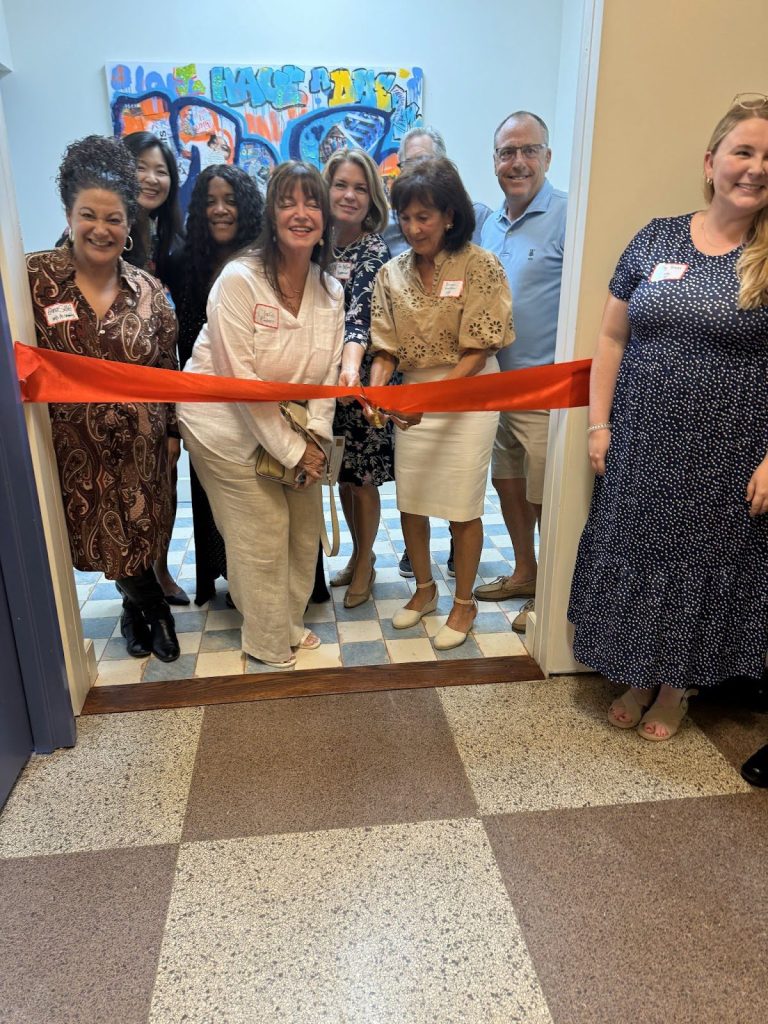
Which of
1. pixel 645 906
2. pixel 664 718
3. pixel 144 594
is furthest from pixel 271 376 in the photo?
pixel 645 906

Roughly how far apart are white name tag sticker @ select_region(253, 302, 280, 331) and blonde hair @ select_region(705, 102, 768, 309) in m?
1.17

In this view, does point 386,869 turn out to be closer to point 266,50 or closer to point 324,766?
point 324,766

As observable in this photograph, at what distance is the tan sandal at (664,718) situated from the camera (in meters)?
2.04

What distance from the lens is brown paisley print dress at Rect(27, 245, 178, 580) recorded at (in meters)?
1.94

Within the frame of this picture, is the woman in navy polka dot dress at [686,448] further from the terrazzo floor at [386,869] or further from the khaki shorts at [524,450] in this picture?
the khaki shorts at [524,450]

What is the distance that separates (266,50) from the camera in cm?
A: 383

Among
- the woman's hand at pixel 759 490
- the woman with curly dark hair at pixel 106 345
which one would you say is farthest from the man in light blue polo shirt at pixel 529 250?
the woman with curly dark hair at pixel 106 345

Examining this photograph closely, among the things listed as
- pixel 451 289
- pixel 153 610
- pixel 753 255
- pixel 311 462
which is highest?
pixel 753 255

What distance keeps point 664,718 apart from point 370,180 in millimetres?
1929

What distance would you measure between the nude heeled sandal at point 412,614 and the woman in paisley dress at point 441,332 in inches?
6.1

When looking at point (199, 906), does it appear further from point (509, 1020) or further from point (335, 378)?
point (335, 378)

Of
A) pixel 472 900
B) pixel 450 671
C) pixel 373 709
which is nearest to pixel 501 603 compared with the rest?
pixel 450 671

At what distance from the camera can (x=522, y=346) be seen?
102 inches

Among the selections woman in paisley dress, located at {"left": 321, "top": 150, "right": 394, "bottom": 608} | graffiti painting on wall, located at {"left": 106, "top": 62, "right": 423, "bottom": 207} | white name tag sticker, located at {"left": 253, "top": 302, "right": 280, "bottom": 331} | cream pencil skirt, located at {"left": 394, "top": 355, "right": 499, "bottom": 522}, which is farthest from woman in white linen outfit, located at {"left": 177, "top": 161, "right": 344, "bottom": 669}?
graffiti painting on wall, located at {"left": 106, "top": 62, "right": 423, "bottom": 207}
